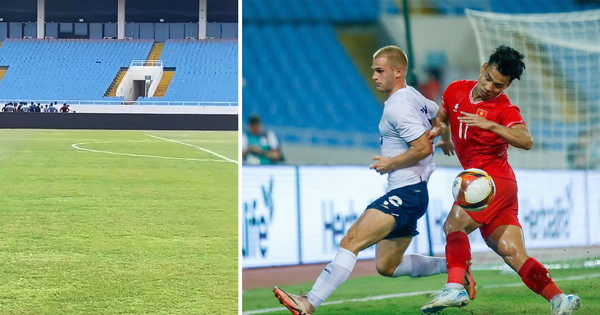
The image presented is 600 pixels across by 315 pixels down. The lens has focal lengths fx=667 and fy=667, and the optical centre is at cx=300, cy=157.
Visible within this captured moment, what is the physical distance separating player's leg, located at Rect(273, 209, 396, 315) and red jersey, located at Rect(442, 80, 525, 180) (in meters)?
0.53

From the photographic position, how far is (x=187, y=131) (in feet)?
74.8

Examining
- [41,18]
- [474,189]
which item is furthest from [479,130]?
[41,18]

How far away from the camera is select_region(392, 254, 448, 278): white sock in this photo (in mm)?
3285

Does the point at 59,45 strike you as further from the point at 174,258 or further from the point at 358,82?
the point at 358,82

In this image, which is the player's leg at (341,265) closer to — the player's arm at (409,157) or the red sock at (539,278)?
the player's arm at (409,157)

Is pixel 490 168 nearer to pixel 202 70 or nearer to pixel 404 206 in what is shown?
pixel 404 206

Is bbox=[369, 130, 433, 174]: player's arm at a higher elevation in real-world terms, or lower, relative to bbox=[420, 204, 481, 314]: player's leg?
higher

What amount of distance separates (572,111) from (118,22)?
103 feet

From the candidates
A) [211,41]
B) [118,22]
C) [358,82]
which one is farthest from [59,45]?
[358,82]

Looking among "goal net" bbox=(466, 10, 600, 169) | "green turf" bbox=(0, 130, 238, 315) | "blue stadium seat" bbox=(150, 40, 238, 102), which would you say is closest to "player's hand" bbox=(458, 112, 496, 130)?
"goal net" bbox=(466, 10, 600, 169)

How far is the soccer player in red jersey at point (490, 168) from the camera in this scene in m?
3.24

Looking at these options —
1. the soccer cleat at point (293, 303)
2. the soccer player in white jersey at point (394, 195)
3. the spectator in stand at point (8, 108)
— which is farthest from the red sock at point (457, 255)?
the spectator in stand at point (8, 108)

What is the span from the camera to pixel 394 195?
321 centimetres

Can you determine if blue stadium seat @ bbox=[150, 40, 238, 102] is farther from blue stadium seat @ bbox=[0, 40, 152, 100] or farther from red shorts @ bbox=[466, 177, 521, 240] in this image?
red shorts @ bbox=[466, 177, 521, 240]
